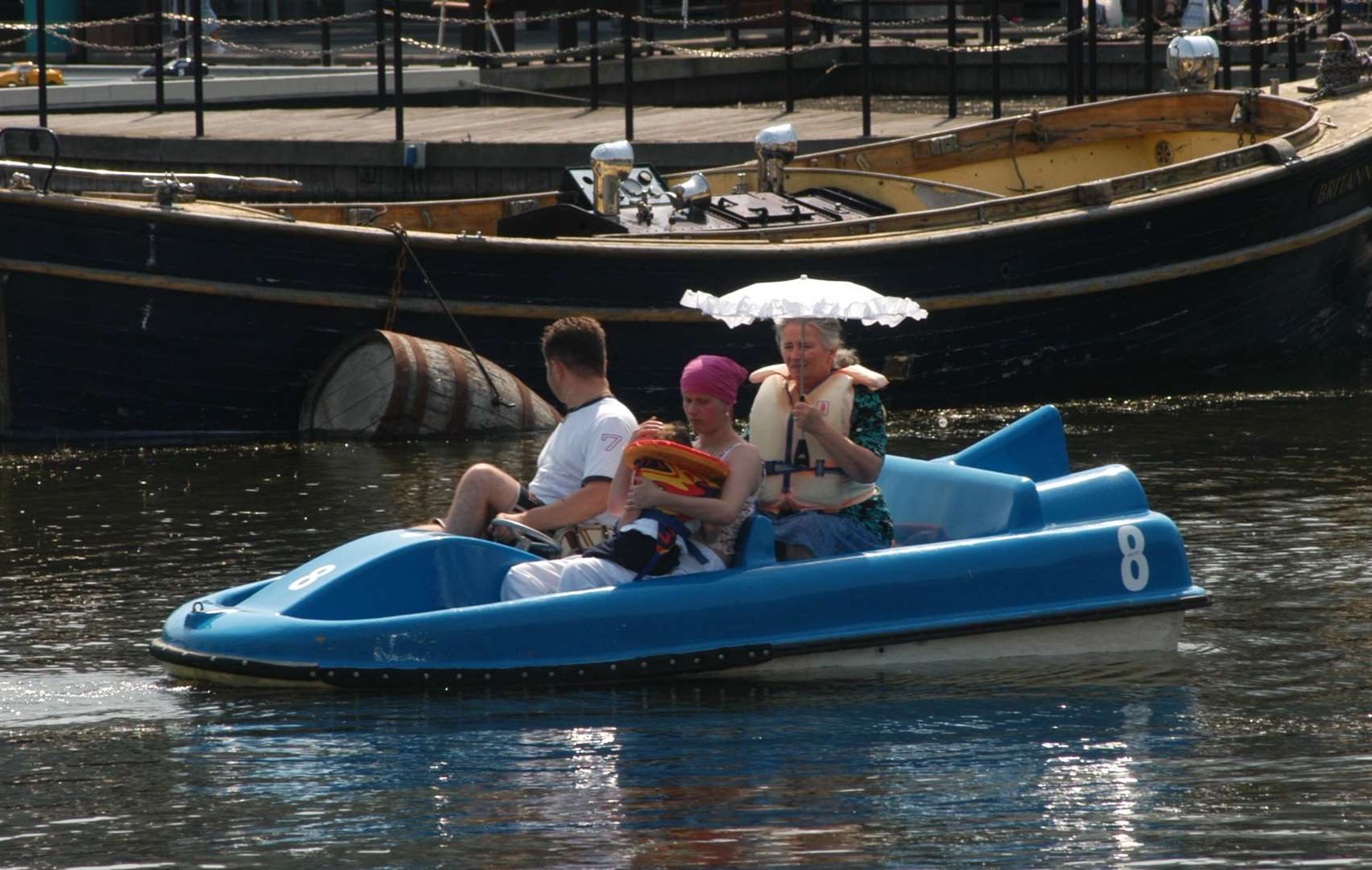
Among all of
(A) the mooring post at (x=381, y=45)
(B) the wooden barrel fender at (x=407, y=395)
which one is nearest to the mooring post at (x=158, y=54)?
(A) the mooring post at (x=381, y=45)

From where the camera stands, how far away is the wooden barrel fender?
43.6 ft

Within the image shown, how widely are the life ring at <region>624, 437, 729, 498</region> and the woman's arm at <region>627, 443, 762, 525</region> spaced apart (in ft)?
0.09

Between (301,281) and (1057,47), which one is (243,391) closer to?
(301,281)

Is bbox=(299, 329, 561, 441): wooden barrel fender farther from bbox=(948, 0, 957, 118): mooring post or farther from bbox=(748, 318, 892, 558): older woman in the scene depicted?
bbox=(948, 0, 957, 118): mooring post

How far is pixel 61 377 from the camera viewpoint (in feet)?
44.1

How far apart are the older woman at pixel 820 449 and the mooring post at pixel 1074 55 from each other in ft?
41.1

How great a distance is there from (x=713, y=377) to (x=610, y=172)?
7267mm

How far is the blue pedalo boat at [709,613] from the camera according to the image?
7578mm

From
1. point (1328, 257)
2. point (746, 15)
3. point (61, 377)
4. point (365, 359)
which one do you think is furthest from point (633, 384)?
point (746, 15)

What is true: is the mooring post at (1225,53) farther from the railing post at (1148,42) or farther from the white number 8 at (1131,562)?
the white number 8 at (1131,562)

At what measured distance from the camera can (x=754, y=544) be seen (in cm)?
779

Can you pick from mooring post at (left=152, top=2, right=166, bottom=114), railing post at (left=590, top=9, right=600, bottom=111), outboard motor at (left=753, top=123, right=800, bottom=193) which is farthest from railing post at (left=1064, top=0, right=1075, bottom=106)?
mooring post at (left=152, top=2, right=166, bottom=114)

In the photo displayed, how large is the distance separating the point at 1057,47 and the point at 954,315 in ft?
41.4

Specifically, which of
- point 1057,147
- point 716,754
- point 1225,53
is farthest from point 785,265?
point 1225,53
